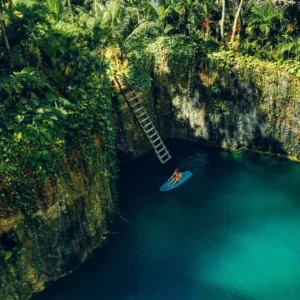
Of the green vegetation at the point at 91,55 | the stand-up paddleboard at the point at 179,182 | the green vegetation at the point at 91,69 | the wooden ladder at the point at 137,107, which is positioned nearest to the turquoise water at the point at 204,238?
the stand-up paddleboard at the point at 179,182

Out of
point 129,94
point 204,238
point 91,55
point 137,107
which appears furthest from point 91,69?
point 204,238

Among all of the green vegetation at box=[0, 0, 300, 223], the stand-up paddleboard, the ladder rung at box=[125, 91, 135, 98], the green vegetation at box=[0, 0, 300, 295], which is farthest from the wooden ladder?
the stand-up paddleboard

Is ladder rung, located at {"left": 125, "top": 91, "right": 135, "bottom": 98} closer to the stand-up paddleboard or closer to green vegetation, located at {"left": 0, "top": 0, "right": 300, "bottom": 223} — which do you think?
green vegetation, located at {"left": 0, "top": 0, "right": 300, "bottom": 223}

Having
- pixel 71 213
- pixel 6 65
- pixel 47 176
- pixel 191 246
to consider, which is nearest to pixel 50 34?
pixel 6 65

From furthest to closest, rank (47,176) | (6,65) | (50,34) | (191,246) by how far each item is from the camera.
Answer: (191,246) → (50,34) → (6,65) → (47,176)

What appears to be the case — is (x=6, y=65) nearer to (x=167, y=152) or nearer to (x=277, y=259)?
(x=167, y=152)

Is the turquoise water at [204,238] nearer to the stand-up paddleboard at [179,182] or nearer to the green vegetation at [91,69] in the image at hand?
the stand-up paddleboard at [179,182]
